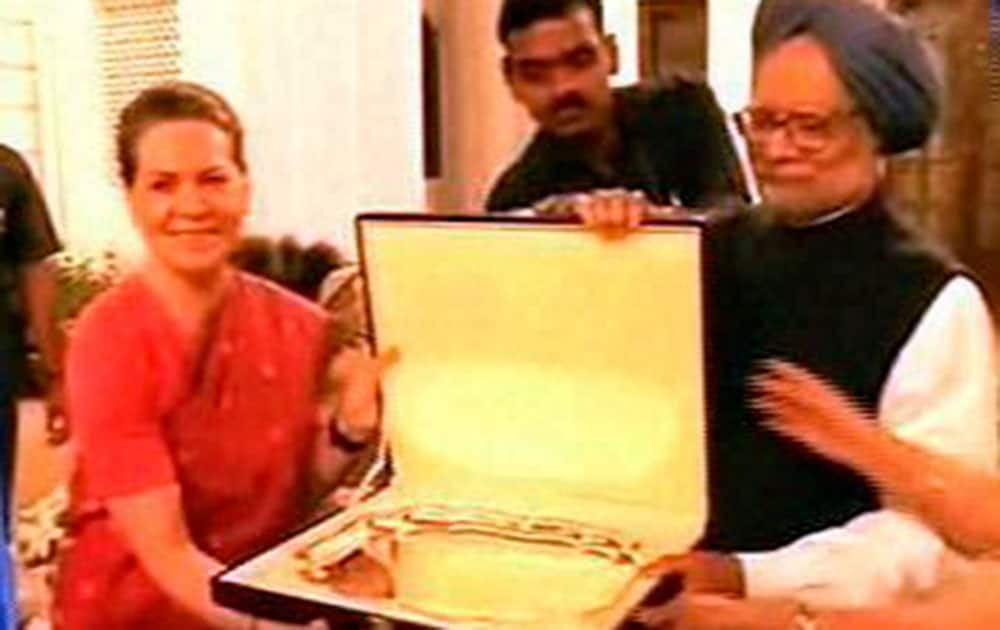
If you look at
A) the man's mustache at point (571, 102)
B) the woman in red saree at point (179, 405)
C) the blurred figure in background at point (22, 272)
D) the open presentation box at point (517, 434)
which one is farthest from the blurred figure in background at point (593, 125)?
the blurred figure in background at point (22, 272)

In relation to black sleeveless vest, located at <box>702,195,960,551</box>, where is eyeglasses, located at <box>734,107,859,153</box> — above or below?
above

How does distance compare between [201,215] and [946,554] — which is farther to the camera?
[201,215]

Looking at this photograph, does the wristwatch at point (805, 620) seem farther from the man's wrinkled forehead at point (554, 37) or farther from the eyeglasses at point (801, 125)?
the man's wrinkled forehead at point (554, 37)

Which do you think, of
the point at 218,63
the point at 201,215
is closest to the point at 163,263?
the point at 201,215

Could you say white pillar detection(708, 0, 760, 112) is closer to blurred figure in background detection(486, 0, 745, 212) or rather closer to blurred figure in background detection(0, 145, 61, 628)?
blurred figure in background detection(486, 0, 745, 212)

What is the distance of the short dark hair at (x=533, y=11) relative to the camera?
1317 millimetres

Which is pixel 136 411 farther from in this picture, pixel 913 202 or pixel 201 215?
pixel 913 202

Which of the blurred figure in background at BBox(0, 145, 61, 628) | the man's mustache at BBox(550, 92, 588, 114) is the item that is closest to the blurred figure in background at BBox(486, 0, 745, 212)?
the man's mustache at BBox(550, 92, 588, 114)

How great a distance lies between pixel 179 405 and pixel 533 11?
0.61 metres

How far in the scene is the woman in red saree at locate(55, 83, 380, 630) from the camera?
3.18 ft

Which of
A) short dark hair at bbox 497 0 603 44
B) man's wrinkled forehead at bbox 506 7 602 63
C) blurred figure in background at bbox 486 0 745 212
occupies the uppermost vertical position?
short dark hair at bbox 497 0 603 44

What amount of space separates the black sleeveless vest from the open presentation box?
0.03 meters

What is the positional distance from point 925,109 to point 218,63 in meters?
1.31

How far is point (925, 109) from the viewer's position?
2.88ft
